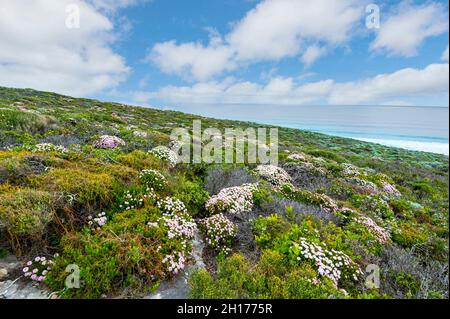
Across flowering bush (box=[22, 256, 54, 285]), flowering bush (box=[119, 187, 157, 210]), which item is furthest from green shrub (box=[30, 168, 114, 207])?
flowering bush (box=[22, 256, 54, 285])

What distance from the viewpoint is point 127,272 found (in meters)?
3.67

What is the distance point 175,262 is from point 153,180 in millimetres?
2690

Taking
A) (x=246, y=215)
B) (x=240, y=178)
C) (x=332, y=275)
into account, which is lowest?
(x=332, y=275)

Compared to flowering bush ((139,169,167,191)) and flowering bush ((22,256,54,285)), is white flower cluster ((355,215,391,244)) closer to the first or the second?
flowering bush ((139,169,167,191))

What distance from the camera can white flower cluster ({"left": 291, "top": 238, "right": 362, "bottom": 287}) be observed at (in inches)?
158

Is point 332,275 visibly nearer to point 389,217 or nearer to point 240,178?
point 240,178

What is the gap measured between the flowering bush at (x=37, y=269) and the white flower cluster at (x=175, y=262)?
1.83 m

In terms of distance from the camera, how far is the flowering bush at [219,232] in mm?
4969

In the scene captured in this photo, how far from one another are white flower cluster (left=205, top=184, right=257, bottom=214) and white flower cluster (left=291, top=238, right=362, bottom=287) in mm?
2043

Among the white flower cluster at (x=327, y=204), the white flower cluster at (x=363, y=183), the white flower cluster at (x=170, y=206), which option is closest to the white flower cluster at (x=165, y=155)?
the white flower cluster at (x=170, y=206)

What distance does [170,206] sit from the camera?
5230 millimetres

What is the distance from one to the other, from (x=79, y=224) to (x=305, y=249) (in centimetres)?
463
